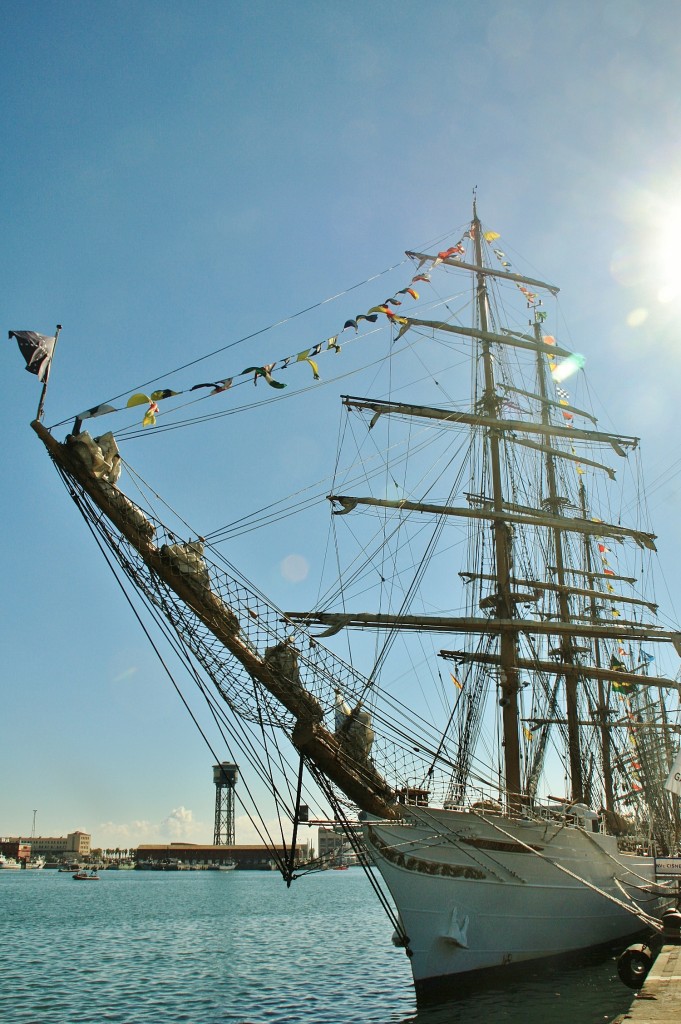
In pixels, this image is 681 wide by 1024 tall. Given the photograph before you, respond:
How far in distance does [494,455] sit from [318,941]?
2219cm

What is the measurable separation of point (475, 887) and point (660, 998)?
23.6ft

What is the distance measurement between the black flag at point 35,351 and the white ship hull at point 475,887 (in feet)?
39.7

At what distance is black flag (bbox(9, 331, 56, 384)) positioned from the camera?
13.5 meters

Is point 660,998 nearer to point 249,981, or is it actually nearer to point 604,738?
point 249,981

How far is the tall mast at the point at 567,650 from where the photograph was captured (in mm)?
33719

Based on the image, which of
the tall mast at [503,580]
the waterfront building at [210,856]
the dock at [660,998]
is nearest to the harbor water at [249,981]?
the dock at [660,998]

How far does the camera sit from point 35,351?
44.5ft

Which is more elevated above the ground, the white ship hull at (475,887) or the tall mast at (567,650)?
the tall mast at (567,650)

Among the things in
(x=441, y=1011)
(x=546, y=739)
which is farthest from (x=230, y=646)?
A: (x=546, y=739)

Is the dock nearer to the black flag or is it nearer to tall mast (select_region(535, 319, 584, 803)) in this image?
the black flag

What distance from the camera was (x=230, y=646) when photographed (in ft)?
49.9

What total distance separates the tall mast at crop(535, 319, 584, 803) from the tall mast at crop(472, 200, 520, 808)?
3987mm

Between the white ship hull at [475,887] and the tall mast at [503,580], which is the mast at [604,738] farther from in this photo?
the white ship hull at [475,887]

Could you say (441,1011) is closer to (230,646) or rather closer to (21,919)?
(230,646)
